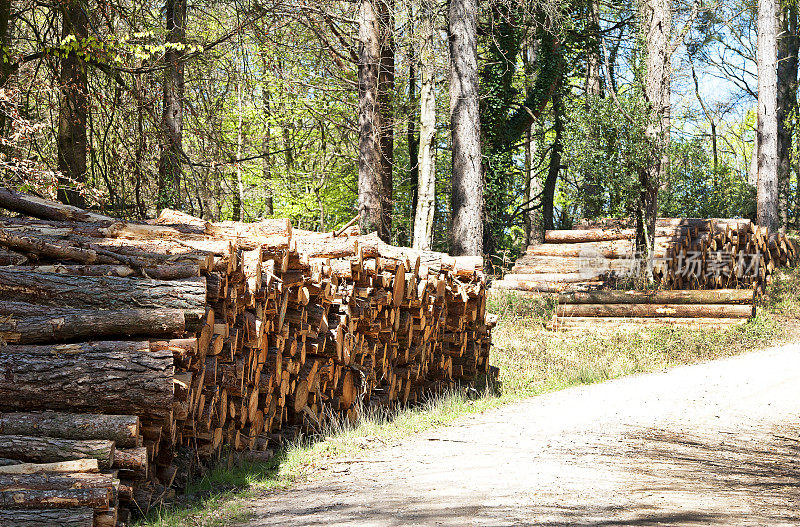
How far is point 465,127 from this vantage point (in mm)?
15359

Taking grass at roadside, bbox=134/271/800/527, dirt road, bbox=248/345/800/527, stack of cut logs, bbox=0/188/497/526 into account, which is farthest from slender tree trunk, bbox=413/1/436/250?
stack of cut logs, bbox=0/188/497/526

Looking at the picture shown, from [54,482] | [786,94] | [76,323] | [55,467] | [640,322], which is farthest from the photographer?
[786,94]

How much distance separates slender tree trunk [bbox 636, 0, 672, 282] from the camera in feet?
57.4

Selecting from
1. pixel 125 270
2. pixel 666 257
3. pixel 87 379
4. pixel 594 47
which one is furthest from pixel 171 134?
pixel 594 47

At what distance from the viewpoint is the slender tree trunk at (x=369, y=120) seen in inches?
648

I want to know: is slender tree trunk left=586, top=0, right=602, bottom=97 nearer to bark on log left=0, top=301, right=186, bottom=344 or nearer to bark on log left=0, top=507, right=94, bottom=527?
bark on log left=0, top=301, right=186, bottom=344

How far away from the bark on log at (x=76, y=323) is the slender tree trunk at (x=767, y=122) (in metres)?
19.6

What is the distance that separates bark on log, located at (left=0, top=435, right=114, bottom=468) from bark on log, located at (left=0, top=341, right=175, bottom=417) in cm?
30

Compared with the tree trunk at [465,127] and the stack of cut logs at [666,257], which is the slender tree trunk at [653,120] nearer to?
Result: the stack of cut logs at [666,257]

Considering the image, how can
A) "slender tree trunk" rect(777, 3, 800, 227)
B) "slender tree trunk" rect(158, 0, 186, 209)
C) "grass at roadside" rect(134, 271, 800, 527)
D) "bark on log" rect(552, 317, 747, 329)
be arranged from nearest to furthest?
1. "grass at roadside" rect(134, 271, 800, 527)
2. "slender tree trunk" rect(158, 0, 186, 209)
3. "bark on log" rect(552, 317, 747, 329)
4. "slender tree trunk" rect(777, 3, 800, 227)

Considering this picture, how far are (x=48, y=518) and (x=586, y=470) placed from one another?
3.56m

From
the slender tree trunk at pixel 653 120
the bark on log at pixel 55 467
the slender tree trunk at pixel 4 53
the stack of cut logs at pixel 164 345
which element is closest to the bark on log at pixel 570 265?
the slender tree trunk at pixel 653 120

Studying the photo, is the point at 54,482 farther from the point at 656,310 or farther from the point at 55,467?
the point at 656,310

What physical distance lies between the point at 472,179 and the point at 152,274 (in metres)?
10.4
